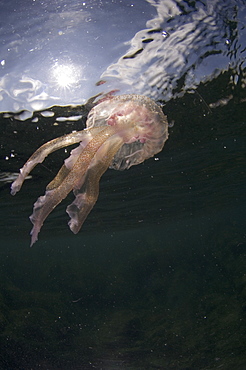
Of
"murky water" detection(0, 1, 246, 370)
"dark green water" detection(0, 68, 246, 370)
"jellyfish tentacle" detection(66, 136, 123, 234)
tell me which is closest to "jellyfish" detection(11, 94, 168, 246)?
"jellyfish tentacle" detection(66, 136, 123, 234)

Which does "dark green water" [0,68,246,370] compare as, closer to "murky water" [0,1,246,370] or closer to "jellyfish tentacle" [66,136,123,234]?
"murky water" [0,1,246,370]

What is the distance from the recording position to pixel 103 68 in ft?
18.9

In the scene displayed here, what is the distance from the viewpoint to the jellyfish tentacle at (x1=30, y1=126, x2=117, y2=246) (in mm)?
3184

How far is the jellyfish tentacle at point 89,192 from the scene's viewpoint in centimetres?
331

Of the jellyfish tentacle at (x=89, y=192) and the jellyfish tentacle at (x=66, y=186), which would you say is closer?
the jellyfish tentacle at (x=66, y=186)

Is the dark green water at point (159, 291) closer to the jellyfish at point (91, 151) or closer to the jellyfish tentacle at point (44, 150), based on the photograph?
the jellyfish at point (91, 151)

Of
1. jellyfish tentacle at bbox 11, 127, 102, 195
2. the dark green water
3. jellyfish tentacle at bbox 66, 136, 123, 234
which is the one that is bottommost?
the dark green water

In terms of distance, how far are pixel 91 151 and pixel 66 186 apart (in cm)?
52

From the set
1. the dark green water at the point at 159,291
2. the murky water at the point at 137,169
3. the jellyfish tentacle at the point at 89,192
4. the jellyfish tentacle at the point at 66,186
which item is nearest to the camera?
the jellyfish tentacle at the point at 66,186

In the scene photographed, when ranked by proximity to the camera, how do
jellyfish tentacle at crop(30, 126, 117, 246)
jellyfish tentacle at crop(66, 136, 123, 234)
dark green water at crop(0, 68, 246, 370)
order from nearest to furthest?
jellyfish tentacle at crop(30, 126, 117, 246), jellyfish tentacle at crop(66, 136, 123, 234), dark green water at crop(0, 68, 246, 370)

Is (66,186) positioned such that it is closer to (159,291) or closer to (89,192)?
(89,192)

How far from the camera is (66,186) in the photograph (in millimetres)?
3227

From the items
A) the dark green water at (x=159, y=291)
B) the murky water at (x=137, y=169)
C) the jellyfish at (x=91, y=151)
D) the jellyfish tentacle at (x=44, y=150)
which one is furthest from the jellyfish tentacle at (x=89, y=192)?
the dark green water at (x=159, y=291)

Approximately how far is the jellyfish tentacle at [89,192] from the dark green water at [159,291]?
5.20 metres
